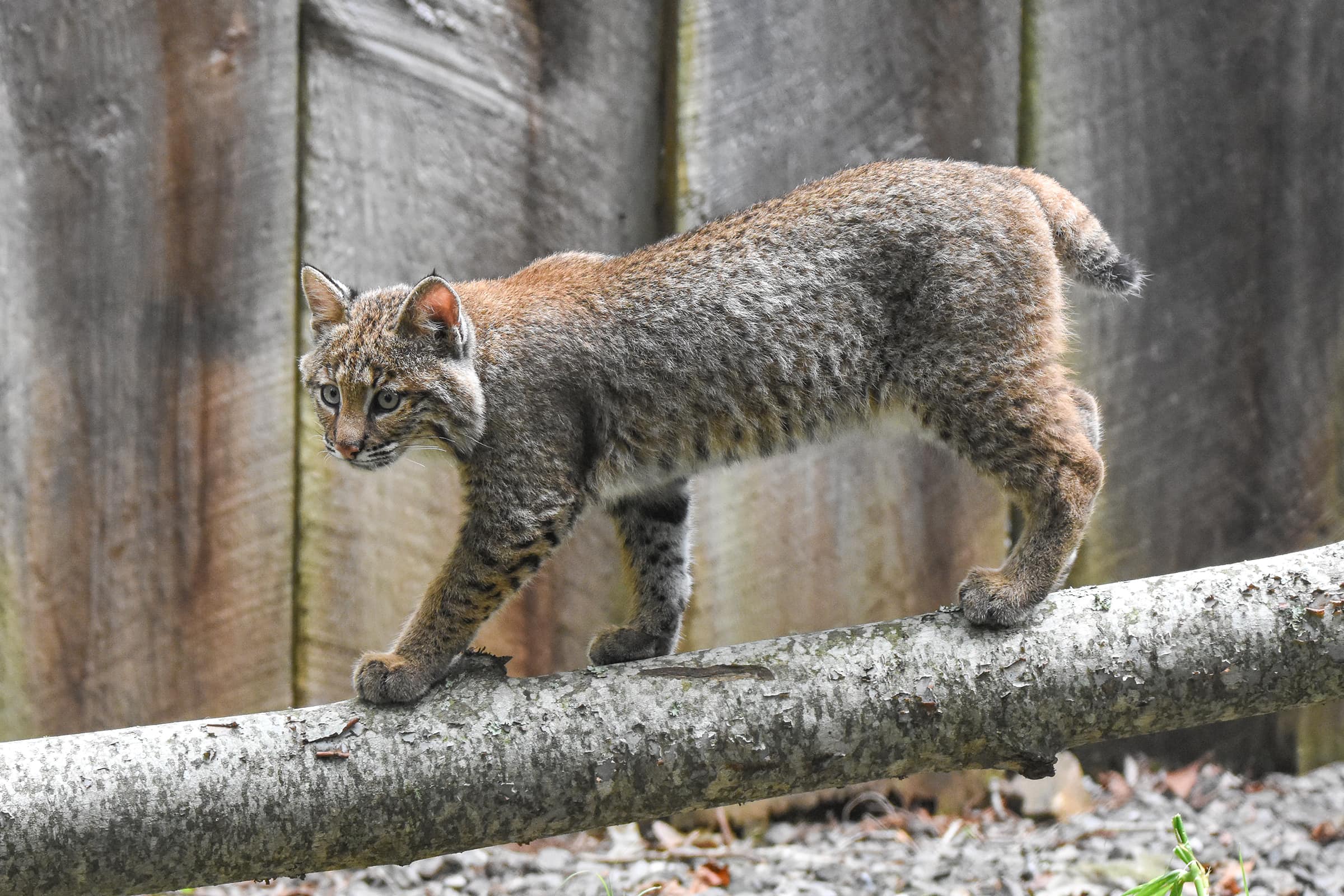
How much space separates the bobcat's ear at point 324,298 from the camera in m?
3.91

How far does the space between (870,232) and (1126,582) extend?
1.25m

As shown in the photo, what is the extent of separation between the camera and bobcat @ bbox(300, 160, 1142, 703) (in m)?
3.73

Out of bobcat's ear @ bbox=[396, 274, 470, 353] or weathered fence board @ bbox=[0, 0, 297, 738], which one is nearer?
bobcat's ear @ bbox=[396, 274, 470, 353]

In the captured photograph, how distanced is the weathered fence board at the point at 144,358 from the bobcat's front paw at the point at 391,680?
4.77ft

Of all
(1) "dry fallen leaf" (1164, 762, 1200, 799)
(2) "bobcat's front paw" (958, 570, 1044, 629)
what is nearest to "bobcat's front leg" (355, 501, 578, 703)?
(2) "bobcat's front paw" (958, 570, 1044, 629)

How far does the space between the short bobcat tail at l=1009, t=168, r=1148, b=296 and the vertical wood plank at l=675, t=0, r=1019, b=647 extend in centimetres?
96

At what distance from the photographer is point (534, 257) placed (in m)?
4.91

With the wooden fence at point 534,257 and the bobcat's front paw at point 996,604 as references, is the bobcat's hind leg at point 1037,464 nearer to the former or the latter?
the bobcat's front paw at point 996,604

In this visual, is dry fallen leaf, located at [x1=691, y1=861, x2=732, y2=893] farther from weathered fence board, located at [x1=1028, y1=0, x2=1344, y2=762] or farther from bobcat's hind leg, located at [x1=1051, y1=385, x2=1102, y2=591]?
weathered fence board, located at [x1=1028, y1=0, x2=1344, y2=762]

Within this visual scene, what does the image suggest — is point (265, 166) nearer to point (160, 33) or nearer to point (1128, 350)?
point (160, 33)

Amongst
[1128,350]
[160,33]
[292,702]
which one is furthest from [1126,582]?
[160,33]

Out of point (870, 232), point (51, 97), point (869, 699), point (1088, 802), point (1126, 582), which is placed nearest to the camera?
point (869, 699)

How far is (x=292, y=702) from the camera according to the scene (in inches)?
192

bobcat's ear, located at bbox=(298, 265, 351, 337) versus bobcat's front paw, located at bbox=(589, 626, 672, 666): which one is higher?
bobcat's ear, located at bbox=(298, 265, 351, 337)
